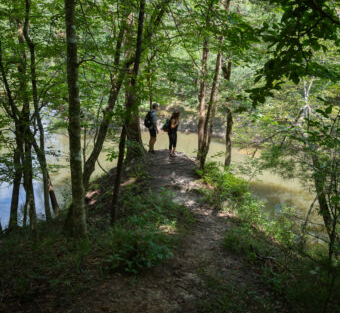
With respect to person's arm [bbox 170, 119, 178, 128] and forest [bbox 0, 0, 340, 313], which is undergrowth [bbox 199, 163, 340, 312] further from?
person's arm [bbox 170, 119, 178, 128]

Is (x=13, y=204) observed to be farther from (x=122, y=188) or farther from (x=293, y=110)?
(x=293, y=110)

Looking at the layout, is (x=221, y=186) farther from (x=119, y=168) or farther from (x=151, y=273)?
(x=151, y=273)

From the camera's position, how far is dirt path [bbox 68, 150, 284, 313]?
2.73 m

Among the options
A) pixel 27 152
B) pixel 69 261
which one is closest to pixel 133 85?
pixel 69 261

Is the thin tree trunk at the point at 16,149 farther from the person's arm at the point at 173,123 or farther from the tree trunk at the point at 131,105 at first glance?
the person's arm at the point at 173,123

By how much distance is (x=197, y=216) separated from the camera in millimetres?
5852

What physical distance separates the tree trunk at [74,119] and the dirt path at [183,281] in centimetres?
138

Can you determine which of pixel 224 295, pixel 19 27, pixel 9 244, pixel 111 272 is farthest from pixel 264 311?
pixel 19 27

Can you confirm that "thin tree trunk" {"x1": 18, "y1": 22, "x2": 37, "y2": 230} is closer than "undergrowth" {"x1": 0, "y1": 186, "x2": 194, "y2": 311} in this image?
No

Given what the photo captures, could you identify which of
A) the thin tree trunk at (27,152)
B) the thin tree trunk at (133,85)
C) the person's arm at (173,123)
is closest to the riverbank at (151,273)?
the thin tree trunk at (27,152)

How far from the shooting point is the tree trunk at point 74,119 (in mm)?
3250

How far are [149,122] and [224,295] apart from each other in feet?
19.3

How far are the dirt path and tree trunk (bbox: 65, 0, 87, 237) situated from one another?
1376 millimetres

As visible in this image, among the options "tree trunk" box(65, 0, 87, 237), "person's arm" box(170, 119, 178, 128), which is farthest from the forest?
"person's arm" box(170, 119, 178, 128)
